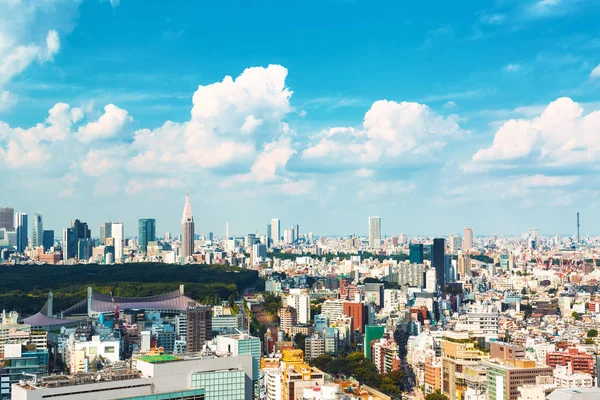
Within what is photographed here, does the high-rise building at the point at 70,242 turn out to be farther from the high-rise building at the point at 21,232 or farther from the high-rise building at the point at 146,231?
the high-rise building at the point at 146,231

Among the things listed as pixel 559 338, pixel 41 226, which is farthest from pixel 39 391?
pixel 41 226

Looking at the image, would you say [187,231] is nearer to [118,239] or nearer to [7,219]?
[118,239]

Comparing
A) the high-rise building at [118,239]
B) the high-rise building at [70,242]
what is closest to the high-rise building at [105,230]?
the high-rise building at [118,239]

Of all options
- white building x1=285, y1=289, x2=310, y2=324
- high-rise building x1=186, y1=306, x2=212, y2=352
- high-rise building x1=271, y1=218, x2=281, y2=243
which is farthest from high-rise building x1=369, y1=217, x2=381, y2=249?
high-rise building x1=186, y1=306, x2=212, y2=352

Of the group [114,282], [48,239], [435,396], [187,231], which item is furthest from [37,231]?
[435,396]

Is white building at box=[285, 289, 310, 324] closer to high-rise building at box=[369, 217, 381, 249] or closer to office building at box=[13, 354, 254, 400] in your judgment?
office building at box=[13, 354, 254, 400]

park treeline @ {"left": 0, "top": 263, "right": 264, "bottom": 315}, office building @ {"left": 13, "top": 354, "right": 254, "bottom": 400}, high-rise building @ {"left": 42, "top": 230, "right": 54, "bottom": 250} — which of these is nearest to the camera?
office building @ {"left": 13, "top": 354, "right": 254, "bottom": 400}

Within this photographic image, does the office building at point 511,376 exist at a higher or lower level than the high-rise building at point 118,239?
lower
